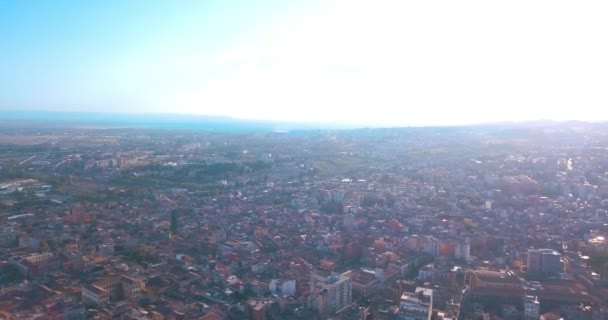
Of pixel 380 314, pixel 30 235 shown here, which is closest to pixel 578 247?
pixel 380 314

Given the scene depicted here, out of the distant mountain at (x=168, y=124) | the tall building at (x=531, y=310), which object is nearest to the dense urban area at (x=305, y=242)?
the tall building at (x=531, y=310)

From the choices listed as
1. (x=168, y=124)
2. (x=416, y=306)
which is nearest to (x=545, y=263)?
(x=416, y=306)

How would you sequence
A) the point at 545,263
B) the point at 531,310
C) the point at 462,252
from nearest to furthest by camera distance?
1. the point at 531,310
2. the point at 545,263
3. the point at 462,252

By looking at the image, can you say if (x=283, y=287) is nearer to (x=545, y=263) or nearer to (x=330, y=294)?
(x=330, y=294)

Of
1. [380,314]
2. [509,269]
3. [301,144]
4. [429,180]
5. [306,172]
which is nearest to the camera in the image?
[380,314]

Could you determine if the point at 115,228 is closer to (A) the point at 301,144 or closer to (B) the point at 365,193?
(B) the point at 365,193

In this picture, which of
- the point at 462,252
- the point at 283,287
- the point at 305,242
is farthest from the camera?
the point at 305,242

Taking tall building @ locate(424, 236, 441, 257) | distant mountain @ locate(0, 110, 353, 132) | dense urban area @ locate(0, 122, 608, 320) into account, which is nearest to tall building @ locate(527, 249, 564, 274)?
dense urban area @ locate(0, 122, 608, 320)

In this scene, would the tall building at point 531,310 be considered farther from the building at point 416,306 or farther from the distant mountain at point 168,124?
the distant mountain at point 168,124
